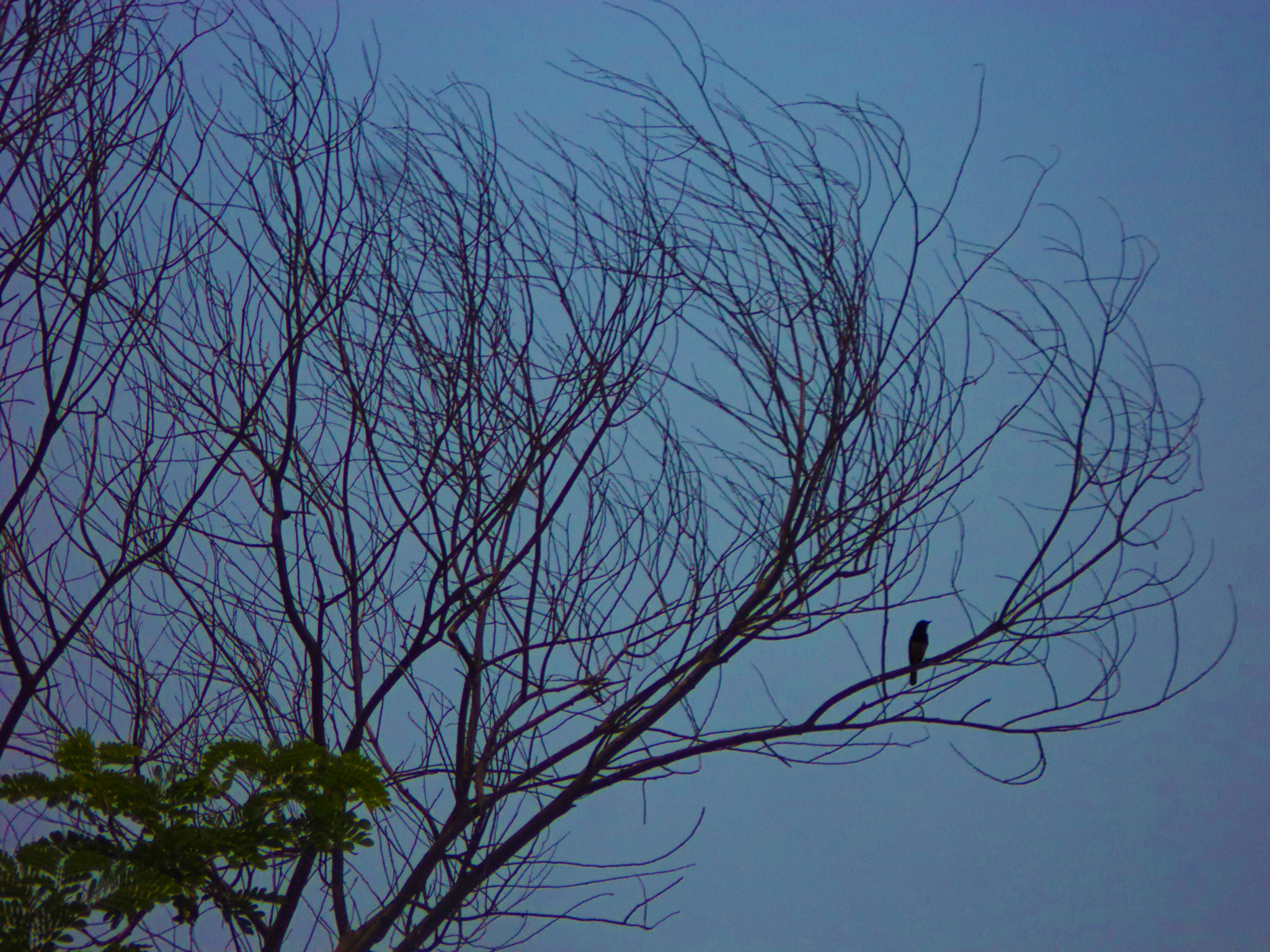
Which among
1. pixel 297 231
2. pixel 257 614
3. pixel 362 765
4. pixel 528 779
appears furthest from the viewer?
pixel 257 614

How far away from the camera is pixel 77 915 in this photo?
164 centimetres

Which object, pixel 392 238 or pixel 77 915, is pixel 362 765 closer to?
pixel 77 915

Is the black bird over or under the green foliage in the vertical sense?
over

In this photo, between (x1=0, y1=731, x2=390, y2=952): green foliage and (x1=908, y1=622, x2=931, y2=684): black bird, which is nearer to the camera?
(x1=0, y1=731, x2=390, y2=952): green foliage

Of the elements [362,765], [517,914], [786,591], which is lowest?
[517,914]

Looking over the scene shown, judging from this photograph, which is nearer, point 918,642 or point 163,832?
point 163,832

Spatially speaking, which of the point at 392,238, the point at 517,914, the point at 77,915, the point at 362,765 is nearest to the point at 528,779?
the point at 517,914

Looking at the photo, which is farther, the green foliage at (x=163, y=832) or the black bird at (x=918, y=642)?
the black bird at (x=918, y=642)

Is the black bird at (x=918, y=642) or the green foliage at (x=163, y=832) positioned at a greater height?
the black bird at (x=918, y=642)

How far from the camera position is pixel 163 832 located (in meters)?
1.77

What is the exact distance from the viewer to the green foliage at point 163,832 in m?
1.66

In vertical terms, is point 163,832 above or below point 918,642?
below

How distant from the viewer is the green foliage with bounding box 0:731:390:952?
1658 mm

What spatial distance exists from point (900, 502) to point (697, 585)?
483mm
